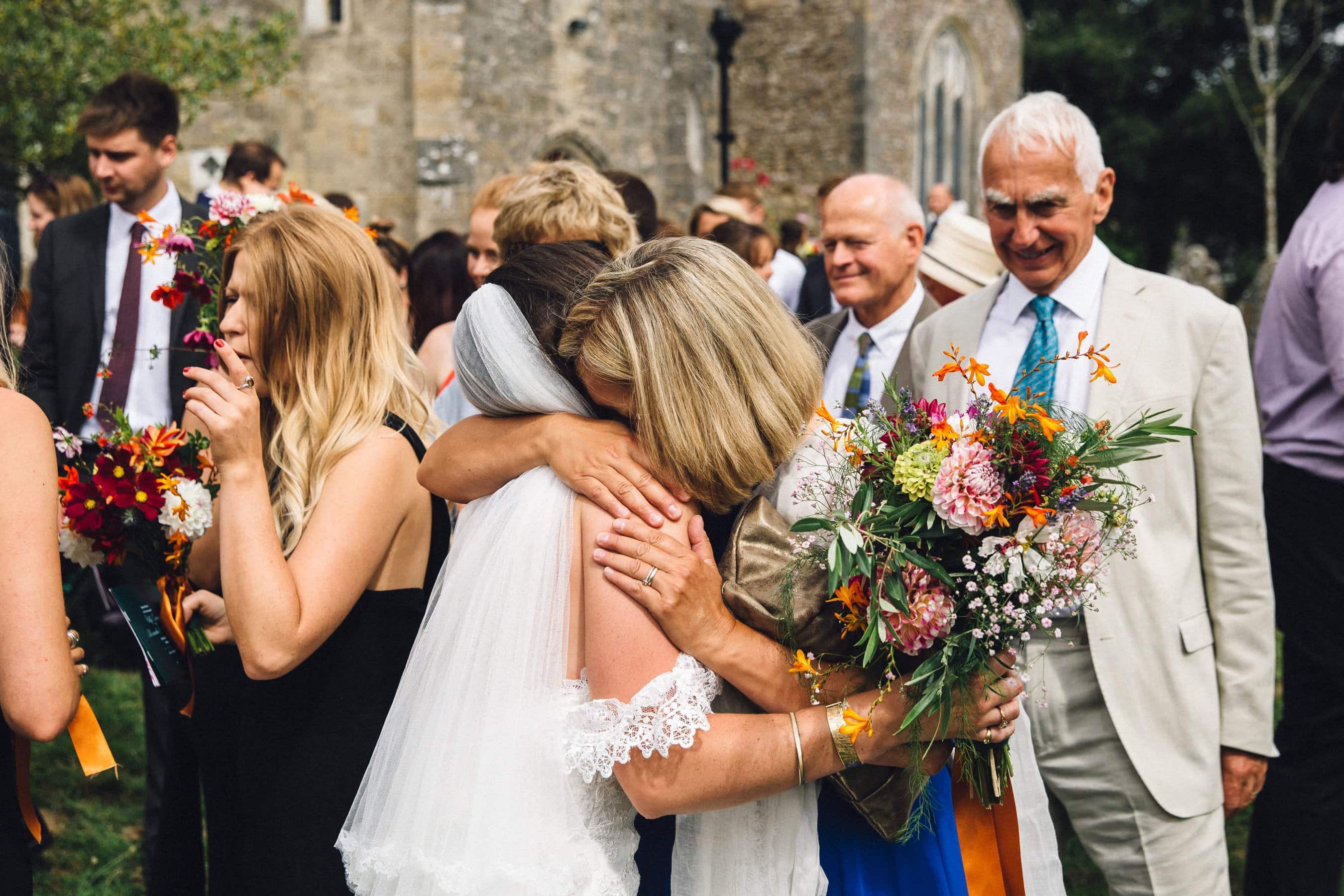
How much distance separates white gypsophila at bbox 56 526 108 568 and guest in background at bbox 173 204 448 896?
19.3 inches

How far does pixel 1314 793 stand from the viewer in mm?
3520

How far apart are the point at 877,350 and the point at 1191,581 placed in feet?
5.96

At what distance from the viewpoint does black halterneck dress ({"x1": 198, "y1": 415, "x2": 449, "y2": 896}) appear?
97.1 inches

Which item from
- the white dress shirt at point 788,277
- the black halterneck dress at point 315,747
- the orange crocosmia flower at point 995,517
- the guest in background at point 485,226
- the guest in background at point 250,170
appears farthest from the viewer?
the white dress shirt at point 788,277

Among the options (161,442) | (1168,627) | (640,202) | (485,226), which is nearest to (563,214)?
(640,202)

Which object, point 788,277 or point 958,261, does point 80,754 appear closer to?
point 958,261

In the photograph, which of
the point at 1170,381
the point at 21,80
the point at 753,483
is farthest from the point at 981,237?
the point at 21,80

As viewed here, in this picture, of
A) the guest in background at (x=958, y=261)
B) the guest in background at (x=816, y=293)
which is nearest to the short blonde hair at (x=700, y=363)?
the guest in background at (x=958, y=261)

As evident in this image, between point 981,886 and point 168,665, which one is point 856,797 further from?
point 168,665

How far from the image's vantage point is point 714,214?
7.50m

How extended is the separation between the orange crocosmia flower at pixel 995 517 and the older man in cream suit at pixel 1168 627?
1090 millimetres

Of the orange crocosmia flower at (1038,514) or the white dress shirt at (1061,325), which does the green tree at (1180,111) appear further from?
the orange crocosmia flower at (1038,514)

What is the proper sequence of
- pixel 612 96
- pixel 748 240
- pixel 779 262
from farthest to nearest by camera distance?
pixel 612 96
pixel 779 262
pixel 748 240

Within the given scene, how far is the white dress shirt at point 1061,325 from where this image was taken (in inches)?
118
